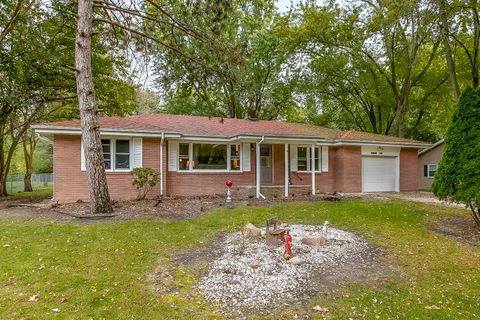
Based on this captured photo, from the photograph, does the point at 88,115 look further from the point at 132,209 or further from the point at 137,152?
the point at 137,152

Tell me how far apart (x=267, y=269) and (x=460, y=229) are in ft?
19.4

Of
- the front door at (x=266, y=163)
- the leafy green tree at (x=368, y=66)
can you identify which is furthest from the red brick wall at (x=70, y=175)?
the leafy green tree at (x=368, y=66)

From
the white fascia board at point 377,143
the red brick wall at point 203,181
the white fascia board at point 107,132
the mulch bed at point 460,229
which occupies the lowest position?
the mulch bed at point 460,229

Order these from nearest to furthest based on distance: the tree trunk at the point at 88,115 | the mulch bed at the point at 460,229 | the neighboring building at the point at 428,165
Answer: the mulch bed at the point at 460,229 → the tree trunk at the point at 88,115 → the neighboring building at the point at 428,165

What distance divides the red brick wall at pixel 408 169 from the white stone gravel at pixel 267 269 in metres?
11.6

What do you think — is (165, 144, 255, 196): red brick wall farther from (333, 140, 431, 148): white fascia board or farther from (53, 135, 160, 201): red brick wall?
(333, 140, 431, 148): white fascia board

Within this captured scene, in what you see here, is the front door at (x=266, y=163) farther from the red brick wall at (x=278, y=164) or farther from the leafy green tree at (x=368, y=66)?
the leafy green tree at (x=368, y=66)

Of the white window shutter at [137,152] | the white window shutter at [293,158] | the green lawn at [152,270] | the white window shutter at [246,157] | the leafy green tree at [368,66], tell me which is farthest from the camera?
the leafy green tree at [368,66]

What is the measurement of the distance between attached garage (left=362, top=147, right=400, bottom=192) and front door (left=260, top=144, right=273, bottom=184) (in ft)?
16.4

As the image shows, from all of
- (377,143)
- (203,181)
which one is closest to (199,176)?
(203,181)

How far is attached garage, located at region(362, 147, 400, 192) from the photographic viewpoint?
612 inches

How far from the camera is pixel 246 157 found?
45.5 ft

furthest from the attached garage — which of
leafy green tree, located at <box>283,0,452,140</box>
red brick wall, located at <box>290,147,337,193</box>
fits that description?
leafy green tree, located at <box>283,0,452,140</box>

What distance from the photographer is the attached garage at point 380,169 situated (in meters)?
15.5
